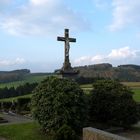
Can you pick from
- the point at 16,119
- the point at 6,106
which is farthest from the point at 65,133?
the point at 6,106

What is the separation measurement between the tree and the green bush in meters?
3.45

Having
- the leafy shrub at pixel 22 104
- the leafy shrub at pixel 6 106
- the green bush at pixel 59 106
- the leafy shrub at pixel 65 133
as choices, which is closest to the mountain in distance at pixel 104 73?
the leafy shrub at pixel 6 106

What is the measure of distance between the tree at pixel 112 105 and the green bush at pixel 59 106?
345 centimetres

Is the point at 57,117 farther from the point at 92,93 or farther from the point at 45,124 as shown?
the point at 92,93

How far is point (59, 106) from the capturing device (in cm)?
2044

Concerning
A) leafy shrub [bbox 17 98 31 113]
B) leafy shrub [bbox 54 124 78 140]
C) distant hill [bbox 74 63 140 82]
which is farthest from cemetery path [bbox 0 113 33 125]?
distant hill [bbox 74 63 140 82]

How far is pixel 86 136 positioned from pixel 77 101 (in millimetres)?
7910

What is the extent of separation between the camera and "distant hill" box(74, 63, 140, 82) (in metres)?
85.6

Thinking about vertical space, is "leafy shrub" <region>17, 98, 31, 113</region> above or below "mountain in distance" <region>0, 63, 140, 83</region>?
below

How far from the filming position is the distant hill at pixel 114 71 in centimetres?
8562

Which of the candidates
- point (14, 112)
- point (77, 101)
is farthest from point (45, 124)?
point (14, 112)

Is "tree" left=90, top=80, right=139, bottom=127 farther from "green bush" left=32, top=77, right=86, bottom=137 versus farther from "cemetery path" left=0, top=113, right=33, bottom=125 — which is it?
"cemetery path" left=0, top=113, right=33, bottom=125

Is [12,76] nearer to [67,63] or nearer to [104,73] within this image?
[104,73]

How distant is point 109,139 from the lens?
11.7 meters
